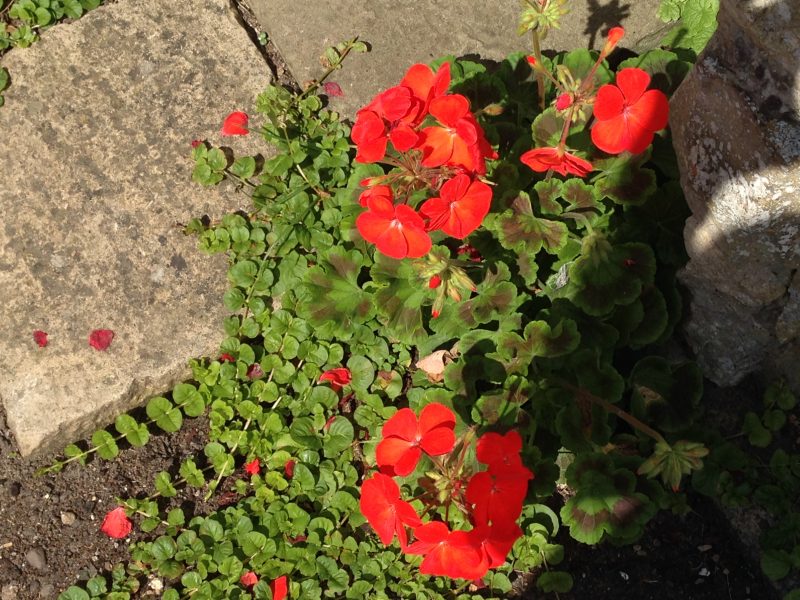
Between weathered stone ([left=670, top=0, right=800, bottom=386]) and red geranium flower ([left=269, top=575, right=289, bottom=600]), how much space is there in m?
1.62

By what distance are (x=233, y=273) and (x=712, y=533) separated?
1887mm

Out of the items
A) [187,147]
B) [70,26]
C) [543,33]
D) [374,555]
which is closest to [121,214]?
[187,147]

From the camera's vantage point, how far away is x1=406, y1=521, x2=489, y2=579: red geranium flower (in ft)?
6.93

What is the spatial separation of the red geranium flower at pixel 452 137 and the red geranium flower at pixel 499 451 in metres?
0.71

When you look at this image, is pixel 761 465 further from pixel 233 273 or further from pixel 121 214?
pixel 121 214

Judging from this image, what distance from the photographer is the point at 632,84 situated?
7.28 ft

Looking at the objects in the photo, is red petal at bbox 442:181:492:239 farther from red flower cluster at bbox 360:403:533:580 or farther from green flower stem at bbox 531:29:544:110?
red flower cluster at bbox 360:403:533:580

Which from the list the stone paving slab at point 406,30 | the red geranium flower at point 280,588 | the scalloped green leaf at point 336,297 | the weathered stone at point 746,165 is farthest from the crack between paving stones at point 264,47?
the red geranium flower at point 280,588

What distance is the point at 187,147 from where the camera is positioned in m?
3.29

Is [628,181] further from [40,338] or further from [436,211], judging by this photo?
[40,338]

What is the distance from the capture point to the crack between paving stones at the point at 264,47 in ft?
11.3

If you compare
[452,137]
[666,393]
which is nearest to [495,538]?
[666,393]

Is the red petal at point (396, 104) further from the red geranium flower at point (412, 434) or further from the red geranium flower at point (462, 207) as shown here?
the red geranium flower at point (412, 434)

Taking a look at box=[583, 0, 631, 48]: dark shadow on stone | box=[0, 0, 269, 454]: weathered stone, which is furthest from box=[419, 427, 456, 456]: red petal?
box=[583, 0, 631, 48]: dark shadow on stone
